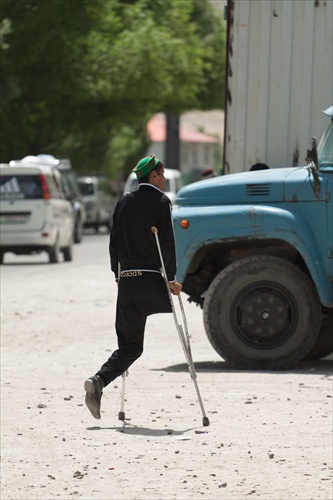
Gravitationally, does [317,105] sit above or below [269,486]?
above

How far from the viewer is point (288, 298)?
41.9 feet

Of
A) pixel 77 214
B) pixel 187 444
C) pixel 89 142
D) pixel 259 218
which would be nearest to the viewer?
pixel 187 444

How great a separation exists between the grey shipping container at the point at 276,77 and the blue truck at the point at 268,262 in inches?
41.8

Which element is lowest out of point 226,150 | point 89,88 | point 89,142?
point 89,142

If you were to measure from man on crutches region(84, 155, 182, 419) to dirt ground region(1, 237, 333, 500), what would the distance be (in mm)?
555

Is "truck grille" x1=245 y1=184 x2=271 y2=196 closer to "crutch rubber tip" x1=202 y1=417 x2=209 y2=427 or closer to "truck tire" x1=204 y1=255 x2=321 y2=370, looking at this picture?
"truck tire" x1=204 y1=255 x2=321 y2=370

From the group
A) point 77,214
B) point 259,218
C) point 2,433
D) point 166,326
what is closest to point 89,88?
point 77,214

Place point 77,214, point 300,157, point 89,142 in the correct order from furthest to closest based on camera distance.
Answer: point 89,142
point 77,214
point 300,157

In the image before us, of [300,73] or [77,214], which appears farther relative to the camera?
[77,214]

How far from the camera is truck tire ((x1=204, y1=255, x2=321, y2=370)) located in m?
12.7

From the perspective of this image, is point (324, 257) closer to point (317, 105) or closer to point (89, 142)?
point (317, 105)

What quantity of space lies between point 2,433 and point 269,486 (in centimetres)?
221

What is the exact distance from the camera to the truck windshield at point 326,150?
1265cm

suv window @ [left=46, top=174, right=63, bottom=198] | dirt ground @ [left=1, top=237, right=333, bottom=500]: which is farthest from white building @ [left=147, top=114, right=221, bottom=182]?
dirt ground @ [left=1, top=237, right=333, bottom=500]
